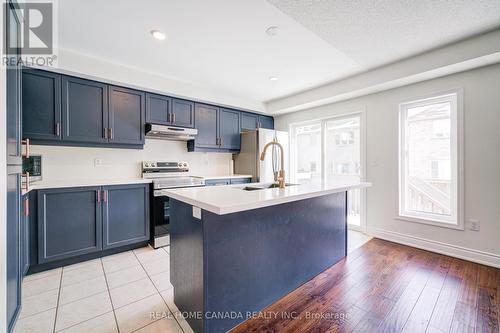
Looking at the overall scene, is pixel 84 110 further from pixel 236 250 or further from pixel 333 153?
pixel 333 153

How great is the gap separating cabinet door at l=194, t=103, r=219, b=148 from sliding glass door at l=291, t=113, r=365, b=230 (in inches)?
66.9

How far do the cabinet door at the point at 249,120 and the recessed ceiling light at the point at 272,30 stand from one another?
2289 mm

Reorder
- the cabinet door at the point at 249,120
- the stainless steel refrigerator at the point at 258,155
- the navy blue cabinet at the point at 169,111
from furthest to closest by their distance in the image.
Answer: the cabinet door at the point at 249,120
the stainless steel refrigerator at the point at 258,155
the navy blue cabinet at the point at 169,111

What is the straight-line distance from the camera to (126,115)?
3.02 metres

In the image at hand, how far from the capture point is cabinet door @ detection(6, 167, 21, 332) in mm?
1316

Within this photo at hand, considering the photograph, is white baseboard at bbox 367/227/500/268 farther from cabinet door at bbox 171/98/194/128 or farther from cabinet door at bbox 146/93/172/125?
cabinet door at bbox 146/93/172/125

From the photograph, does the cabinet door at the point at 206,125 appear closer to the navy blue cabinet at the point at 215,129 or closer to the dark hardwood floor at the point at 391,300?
the navy blue cabinet at the point at 215,129

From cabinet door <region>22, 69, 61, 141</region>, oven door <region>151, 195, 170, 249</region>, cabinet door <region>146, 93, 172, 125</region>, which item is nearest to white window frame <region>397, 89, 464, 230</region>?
oven door <region>151, 195, 170, 249</region>

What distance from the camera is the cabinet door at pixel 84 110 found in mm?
2592

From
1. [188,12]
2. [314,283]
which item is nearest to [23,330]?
[314,283]

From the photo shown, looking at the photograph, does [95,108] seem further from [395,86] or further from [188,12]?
[395,86]

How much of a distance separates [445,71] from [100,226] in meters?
4.50

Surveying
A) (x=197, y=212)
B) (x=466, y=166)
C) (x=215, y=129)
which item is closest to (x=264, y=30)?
(x=197, y=212)

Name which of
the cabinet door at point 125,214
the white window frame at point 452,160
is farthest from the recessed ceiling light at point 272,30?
the cabinet door at point 125,214
